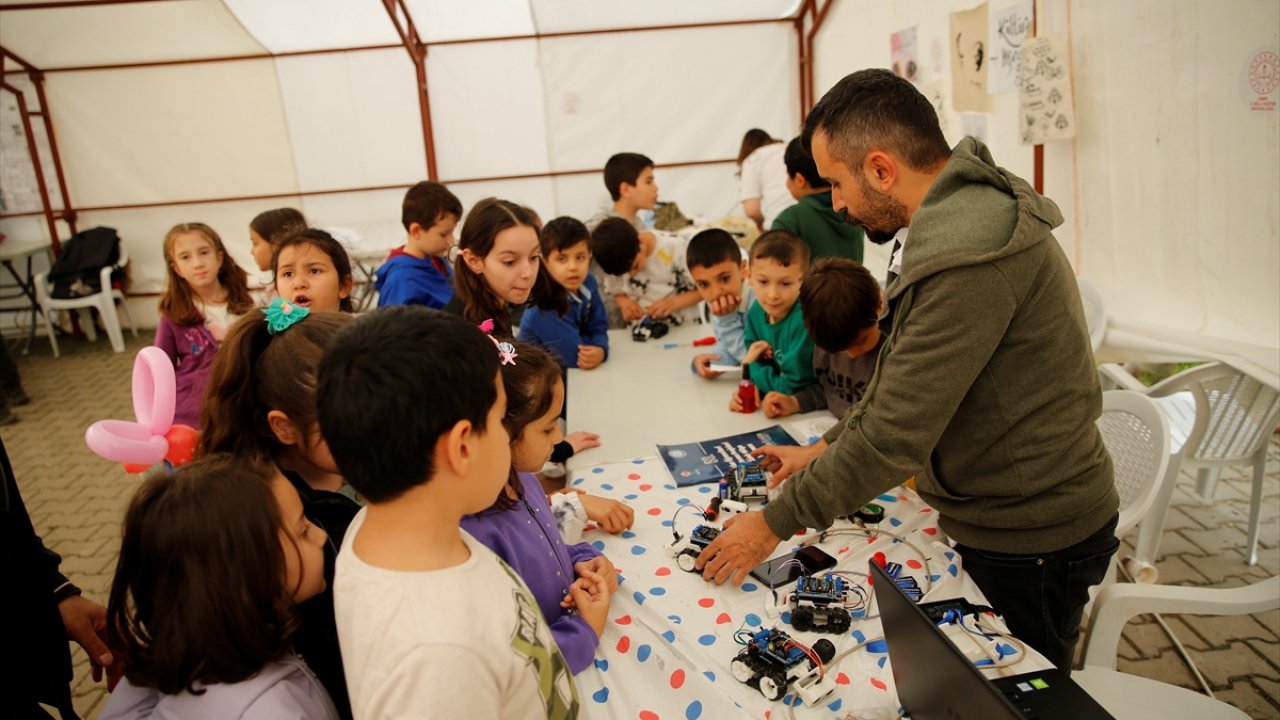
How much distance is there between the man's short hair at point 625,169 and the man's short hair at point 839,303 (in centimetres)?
255

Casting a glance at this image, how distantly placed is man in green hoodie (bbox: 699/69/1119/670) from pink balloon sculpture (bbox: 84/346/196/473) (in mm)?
1159

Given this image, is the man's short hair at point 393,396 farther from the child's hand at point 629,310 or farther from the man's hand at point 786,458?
the child's hand at point 629,310

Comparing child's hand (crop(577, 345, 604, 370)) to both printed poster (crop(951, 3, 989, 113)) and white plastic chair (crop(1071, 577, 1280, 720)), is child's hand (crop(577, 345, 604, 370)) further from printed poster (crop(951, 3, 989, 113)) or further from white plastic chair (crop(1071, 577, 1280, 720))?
printed poster (crop(951, 3, 989, 113))

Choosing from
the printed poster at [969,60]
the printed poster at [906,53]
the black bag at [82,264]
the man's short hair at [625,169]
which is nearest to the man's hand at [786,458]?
the man's short hair at [625,169]

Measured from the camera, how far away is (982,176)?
4.76 feet

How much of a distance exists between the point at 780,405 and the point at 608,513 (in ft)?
2.94

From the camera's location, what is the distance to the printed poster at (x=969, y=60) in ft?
14.8

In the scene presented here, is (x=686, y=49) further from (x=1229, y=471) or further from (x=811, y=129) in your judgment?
(x=811, y=129)

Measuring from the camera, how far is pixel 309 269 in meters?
2.59

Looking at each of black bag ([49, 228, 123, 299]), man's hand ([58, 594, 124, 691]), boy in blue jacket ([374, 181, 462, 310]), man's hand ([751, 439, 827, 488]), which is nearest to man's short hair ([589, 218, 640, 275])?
boy in blue jacket ([374, 181, 462, 310])

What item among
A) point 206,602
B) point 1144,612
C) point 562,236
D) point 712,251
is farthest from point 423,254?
point 1144,612

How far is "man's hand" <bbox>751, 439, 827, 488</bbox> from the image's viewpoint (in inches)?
79.9

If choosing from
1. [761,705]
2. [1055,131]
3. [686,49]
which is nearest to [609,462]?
[761,705]

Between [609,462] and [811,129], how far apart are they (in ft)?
3.75
